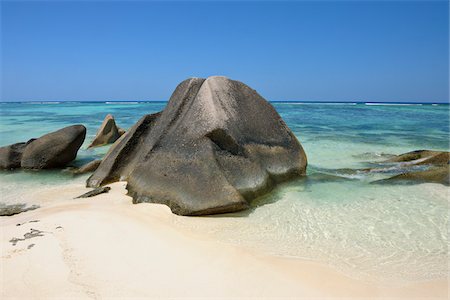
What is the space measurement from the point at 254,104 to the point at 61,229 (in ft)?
10.9

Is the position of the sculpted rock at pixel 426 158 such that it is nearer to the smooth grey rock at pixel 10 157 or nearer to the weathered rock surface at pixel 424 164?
the weathered rock surface at pixel 424 164

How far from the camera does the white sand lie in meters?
2.50

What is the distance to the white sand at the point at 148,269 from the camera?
8.19 feet

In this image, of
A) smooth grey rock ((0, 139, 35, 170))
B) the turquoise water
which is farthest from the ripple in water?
smooth grey rock ((0, 139, 35, 170))

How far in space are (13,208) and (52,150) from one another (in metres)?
2.67

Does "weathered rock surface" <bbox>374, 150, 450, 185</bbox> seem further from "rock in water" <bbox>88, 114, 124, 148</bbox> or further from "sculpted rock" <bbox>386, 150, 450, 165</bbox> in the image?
"rock in water" <bbox>88, 114, 124, 148</bbox>

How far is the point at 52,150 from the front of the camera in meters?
7.22

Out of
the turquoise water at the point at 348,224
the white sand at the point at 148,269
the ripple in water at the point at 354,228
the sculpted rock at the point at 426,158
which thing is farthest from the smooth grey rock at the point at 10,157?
the sculpted rock at the point at 426,158

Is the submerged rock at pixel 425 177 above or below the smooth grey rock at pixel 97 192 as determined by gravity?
below

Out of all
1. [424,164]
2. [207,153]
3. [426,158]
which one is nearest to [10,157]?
[207,153]

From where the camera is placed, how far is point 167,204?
4.25 meters

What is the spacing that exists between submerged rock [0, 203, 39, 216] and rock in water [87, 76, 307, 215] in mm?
1035

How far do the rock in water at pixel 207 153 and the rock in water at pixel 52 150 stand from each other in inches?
70.6

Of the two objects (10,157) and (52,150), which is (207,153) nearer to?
(52,150)
